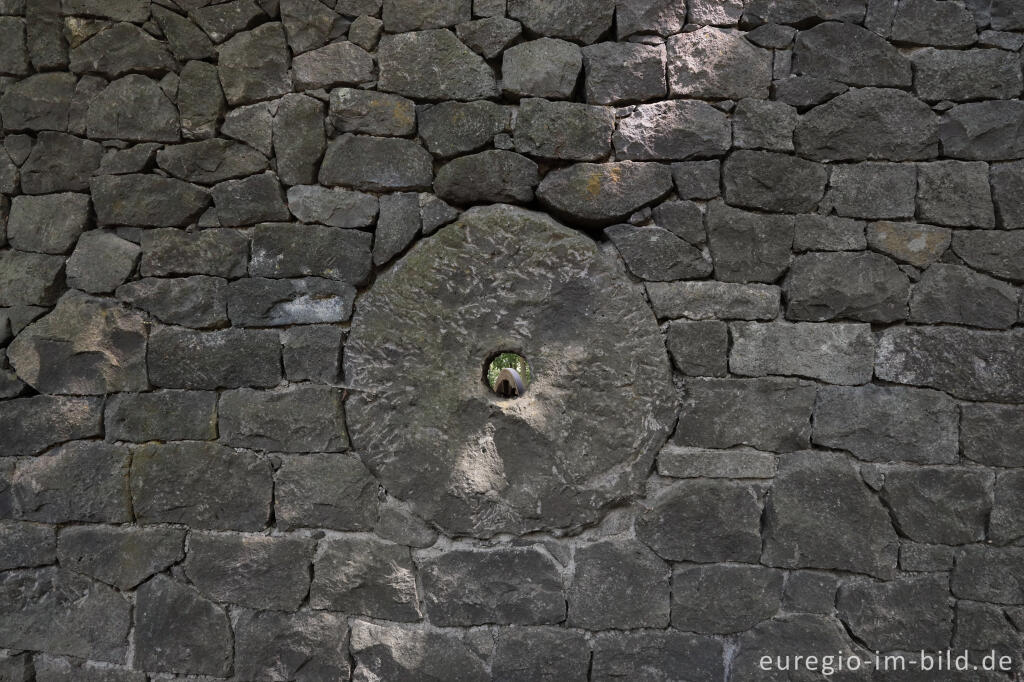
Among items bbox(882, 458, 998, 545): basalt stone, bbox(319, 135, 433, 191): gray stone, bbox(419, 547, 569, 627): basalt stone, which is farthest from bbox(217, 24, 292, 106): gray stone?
bbox(882, 458, 998, 545): basalt stone

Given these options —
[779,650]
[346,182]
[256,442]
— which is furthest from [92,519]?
[779,650]

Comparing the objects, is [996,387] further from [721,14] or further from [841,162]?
[721,14]

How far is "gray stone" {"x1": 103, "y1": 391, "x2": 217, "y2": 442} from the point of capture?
7.04 feet

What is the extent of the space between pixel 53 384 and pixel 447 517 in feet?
4.90

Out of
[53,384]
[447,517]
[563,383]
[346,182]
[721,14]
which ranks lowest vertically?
[447,517]

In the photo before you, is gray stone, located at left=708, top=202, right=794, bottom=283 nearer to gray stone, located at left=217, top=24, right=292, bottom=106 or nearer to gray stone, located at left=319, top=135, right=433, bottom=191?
gray stone, located at left=319, top=135, right=433, bottom=191

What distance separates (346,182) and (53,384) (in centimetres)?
128

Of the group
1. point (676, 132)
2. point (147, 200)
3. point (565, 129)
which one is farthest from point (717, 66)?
point (147, 200)

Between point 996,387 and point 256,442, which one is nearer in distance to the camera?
point 996,387

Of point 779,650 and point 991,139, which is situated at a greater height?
point 991,139

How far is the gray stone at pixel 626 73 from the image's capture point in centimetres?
206

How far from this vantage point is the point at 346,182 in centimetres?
212

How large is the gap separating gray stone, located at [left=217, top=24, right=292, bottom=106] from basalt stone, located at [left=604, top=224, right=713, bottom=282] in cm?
133

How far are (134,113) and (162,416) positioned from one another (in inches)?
42.5
